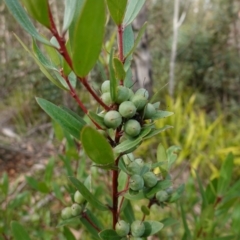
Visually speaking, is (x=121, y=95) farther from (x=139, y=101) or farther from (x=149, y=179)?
(x=149, y=179)

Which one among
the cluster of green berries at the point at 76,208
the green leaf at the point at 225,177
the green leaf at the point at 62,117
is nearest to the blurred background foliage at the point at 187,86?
the green leaf at the point at 225,177

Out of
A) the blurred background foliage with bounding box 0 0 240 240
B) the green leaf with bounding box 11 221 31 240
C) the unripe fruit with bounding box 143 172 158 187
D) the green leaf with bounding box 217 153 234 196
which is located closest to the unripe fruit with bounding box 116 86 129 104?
the unripe fruit with bounding box 143 172 158 187

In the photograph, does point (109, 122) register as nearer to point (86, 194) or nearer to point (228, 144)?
point (86, 194)

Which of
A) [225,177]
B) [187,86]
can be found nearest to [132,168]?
[225,177]

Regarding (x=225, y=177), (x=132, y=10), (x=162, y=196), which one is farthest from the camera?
(x=225, y=177)

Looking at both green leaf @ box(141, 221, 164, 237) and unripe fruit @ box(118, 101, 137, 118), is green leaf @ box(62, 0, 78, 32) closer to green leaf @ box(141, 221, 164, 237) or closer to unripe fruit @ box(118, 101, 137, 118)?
unripe fruit @ box(118, 101, 137, 118)

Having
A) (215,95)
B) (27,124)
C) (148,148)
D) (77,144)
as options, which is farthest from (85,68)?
(215,95)
